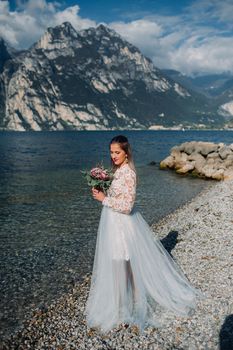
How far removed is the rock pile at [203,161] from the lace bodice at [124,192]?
37.2 m

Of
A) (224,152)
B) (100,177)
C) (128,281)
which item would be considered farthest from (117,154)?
(224,152)

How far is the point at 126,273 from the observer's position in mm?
9906

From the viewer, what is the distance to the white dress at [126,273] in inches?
373

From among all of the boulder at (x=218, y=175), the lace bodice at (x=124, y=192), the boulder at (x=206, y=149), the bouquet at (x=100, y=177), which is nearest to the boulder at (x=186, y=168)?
the boulder at (x=206, y=149)

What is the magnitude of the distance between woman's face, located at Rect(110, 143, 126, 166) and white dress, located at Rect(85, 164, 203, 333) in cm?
18

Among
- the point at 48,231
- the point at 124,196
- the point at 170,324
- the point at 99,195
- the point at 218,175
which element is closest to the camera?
the point at 124,196

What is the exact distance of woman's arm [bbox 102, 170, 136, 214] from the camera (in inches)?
369

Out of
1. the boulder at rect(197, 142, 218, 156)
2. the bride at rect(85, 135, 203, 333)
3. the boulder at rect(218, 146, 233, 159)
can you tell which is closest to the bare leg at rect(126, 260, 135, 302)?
the bride at rect(85, 135, 203, 333)

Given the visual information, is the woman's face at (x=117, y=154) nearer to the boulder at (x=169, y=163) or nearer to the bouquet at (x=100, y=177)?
the bouquet at (x=100, y=177)

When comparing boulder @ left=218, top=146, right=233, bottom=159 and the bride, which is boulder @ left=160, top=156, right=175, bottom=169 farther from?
the bride

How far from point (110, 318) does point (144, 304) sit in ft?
3.23

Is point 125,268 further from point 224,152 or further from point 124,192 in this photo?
point 224,152

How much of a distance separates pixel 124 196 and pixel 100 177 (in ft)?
2.61

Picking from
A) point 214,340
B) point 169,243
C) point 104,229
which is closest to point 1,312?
point 104,229
